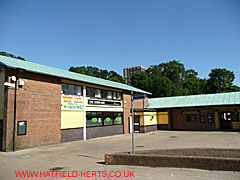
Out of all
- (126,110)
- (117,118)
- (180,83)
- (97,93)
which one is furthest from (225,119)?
(180,83)

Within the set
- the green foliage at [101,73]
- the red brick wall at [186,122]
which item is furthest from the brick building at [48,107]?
the green foliage at [101,73]

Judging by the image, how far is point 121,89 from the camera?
23641 mm

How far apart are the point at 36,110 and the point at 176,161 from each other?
1054 centimetres

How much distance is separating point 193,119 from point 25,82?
2034 cm

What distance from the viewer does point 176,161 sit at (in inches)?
289

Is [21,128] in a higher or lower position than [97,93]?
lower

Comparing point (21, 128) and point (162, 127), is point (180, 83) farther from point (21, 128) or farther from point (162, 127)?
point (21, 128)

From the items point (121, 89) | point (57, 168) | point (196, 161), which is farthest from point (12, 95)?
point (121, 89)

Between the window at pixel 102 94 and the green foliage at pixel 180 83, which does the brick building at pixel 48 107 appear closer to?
the window at pixel 102 94

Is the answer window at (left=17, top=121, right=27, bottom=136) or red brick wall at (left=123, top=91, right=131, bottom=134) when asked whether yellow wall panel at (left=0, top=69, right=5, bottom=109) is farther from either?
red brick wall at (left=123, top=91, right=131, bottom=134)

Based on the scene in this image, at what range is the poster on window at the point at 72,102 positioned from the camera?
651 inches

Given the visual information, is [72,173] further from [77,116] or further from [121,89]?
[121,89]

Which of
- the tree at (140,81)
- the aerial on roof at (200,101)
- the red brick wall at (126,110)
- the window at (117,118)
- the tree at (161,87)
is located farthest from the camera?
the tree at (140,81)

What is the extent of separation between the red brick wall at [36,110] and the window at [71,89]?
68 cm
